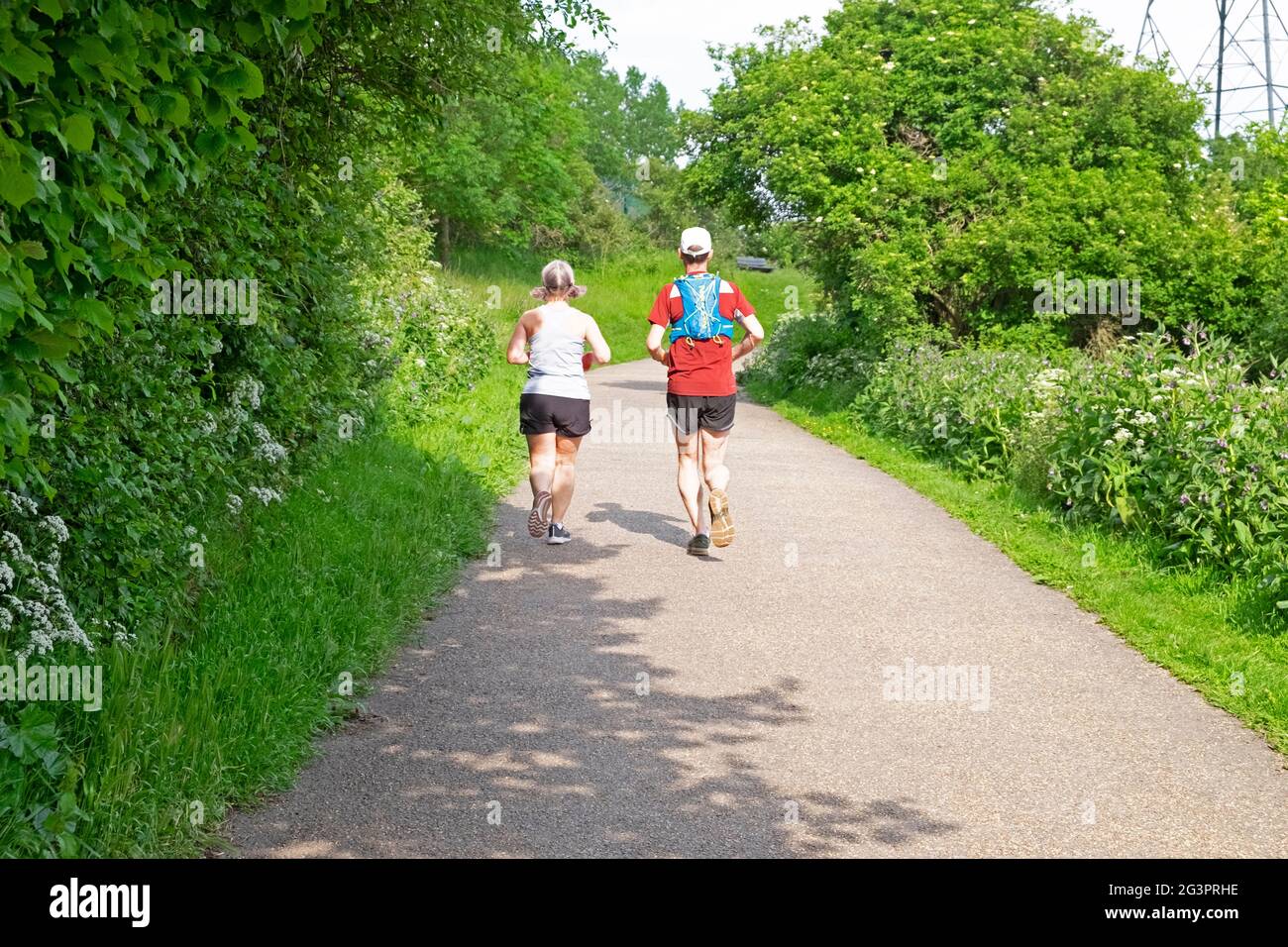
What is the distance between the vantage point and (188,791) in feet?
15.5

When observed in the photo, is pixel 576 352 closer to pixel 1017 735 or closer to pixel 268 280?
pixel 268 280

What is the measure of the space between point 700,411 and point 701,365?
0.35m

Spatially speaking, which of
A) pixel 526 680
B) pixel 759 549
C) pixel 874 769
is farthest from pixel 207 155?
pixel 759 549

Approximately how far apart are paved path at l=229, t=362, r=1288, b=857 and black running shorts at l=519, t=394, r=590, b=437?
936mm

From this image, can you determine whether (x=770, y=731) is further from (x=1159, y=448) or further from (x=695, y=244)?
(x=1159, y=448)

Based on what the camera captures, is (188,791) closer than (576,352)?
Yes

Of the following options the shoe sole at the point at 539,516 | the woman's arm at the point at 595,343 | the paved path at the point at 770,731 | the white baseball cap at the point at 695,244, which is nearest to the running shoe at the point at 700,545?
the paved path at the point at 770,731

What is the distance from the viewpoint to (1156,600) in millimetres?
8219

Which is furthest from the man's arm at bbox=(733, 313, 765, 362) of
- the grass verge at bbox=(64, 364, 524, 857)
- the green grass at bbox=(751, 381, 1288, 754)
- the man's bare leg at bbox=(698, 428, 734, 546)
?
the green grass at bbox=(751, 381, 1288, 754)

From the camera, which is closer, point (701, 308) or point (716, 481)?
point (701, 308)

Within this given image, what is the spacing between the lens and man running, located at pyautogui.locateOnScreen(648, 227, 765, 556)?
9.52 metres

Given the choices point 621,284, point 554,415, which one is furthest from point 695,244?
point 621,284
